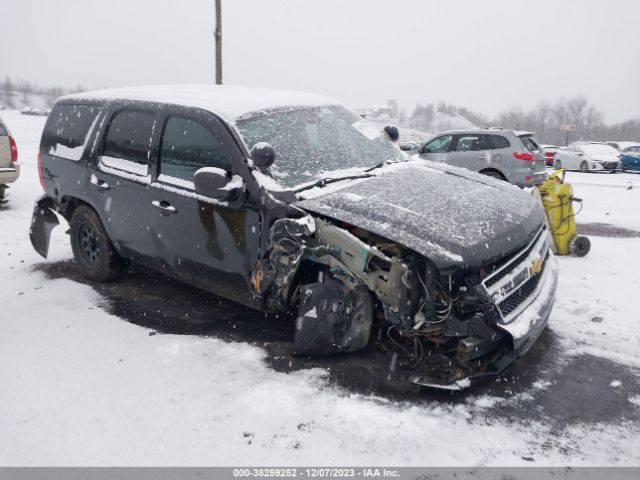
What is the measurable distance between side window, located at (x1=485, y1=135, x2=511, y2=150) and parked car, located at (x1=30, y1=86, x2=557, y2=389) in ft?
22.0

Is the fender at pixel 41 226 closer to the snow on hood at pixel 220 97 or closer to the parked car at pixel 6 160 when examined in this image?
the snow on hood at pixel 220 97

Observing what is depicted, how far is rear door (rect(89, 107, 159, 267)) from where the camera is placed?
174 inches

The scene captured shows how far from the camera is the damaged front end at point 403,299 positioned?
3.10 metres

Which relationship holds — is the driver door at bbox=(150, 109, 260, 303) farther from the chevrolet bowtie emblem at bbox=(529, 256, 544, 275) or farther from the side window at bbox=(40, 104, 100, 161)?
the chevrolet bowtie emblem at bbox=(529, 256, 544, 275)

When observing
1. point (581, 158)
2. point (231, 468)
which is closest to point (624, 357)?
point (231, 468)

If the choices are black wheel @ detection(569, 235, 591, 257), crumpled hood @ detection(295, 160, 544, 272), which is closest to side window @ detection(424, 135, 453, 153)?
black wheel @ detection(569, 235, 591, 257)

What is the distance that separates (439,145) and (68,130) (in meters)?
8.56

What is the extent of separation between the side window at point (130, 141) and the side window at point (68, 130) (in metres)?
0.38

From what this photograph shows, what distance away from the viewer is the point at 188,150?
4.14 m

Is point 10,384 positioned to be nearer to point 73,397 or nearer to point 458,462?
point 73,397

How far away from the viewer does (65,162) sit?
5.21 m

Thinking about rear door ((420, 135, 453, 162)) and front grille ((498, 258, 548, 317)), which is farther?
rear door ((420, 135, 453, 162))

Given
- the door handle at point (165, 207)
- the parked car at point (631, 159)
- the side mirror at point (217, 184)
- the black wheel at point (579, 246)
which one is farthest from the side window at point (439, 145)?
the parked car at point (631, 159)

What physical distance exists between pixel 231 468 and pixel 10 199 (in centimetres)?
930
